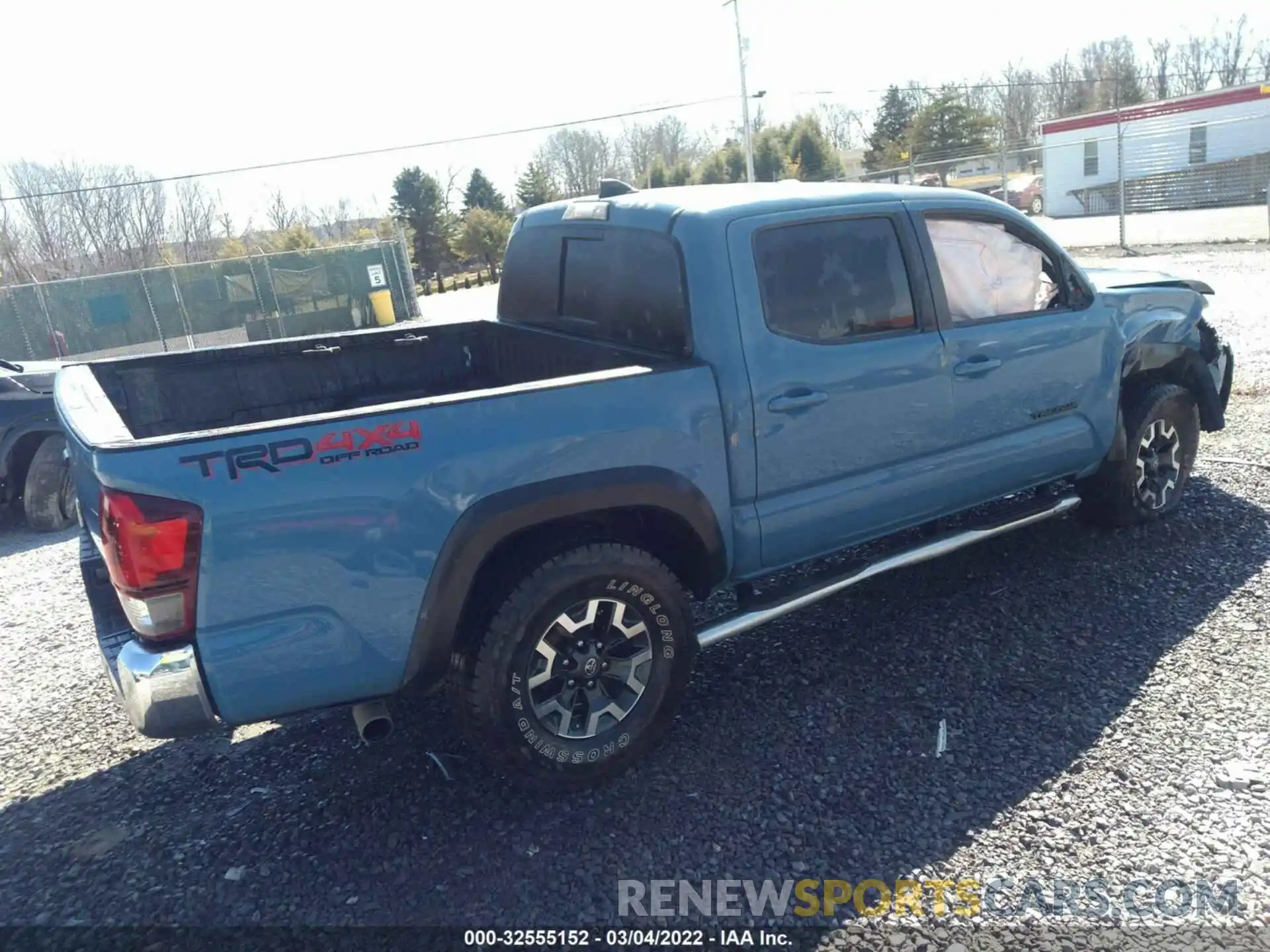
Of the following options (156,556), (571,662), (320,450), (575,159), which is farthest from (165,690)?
(575,159)

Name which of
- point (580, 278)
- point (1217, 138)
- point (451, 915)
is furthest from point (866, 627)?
point (1217, 138)

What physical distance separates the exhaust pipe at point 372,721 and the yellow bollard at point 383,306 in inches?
781

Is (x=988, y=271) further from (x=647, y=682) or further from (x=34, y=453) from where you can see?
(x=34, y=453)

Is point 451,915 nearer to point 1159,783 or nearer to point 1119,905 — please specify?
point 1119,905

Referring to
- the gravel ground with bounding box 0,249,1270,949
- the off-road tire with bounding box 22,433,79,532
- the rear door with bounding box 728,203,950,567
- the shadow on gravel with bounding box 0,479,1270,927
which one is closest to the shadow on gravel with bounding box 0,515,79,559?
the off-road tire with bounding box 22,433,79,532

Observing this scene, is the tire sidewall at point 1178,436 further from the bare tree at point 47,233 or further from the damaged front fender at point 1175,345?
the bare tree at point 47,233

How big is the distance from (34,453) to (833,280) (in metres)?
6.37

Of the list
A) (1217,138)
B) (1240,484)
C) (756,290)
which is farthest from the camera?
(1217,138)

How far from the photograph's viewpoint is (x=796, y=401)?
11.3 ft

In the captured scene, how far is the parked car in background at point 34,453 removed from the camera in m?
6.84

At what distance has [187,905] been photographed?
111 inches

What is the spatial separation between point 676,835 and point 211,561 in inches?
64.1

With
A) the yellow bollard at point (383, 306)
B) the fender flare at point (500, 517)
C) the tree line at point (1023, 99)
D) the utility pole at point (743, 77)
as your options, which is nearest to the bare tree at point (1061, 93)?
the tree line at point (1023, 99)

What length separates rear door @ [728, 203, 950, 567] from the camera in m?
3.45
